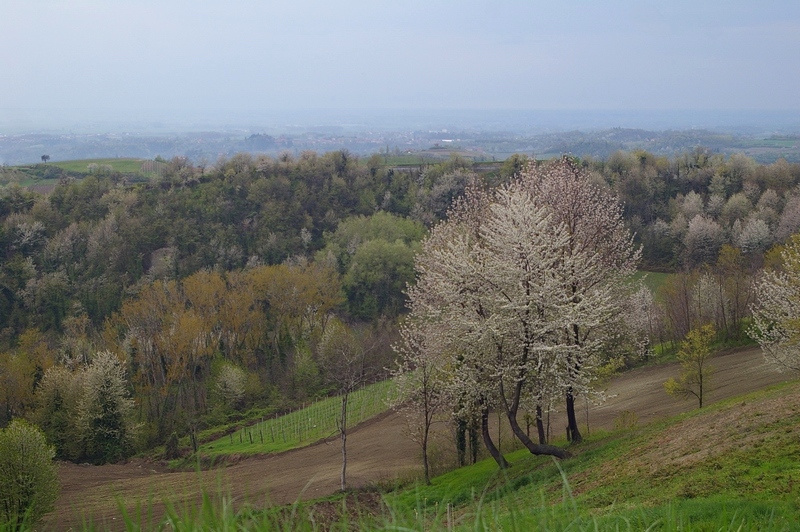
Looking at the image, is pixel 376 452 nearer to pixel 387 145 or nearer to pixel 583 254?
pixel 583 254

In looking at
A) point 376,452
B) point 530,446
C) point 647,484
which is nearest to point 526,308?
point 530,446

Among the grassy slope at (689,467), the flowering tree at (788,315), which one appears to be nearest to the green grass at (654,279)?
the flowering tree at (788,315)

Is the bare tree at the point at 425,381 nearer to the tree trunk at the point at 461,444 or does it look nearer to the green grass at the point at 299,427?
the tree trunk at the point at 461,444

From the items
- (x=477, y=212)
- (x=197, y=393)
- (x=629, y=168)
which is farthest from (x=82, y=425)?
(x=629, y=168)

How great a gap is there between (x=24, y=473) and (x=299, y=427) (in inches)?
800

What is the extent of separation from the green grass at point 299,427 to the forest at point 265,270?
216 centimetres

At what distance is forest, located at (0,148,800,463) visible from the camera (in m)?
40.6

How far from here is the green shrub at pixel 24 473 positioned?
2247 cm

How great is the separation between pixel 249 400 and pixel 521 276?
35737 millimetres

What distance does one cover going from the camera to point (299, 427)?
42.2 m

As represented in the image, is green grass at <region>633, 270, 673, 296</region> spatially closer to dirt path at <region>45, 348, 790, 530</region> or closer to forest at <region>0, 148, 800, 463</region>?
forest at <region>0, 148, 800, 463</region>

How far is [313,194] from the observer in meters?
92.2

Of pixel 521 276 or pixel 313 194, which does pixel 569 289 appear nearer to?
pixel 521 276

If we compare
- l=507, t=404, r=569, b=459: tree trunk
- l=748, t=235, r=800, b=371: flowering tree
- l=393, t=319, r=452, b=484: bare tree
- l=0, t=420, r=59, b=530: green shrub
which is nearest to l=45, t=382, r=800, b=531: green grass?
l=507, t=404, r=569, b=459: tree trunk
